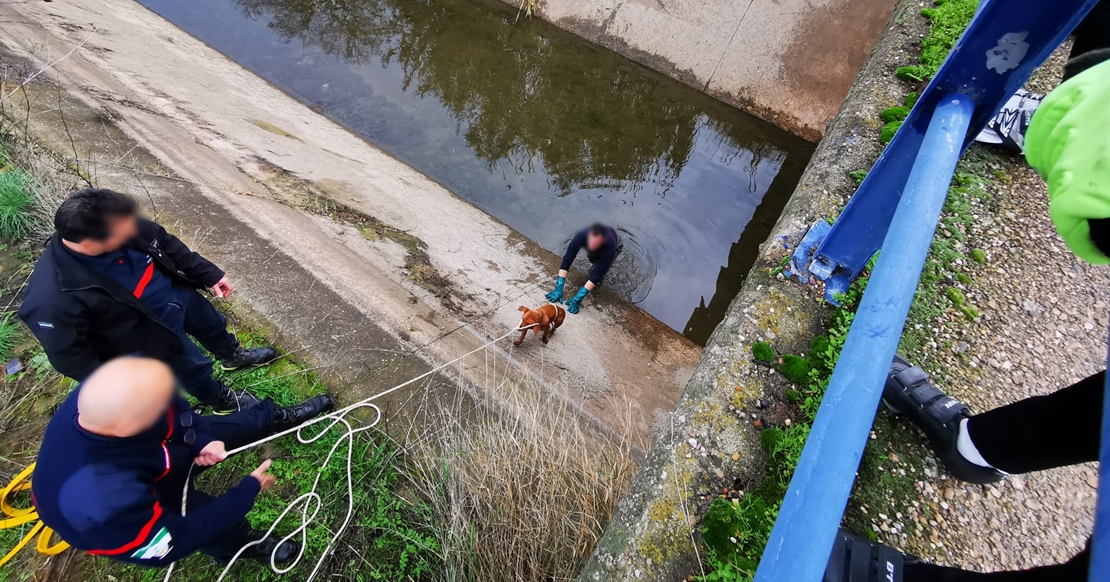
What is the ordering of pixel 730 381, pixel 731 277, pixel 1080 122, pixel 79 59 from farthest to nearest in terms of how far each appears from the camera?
pixel 79 59 < pixel 731 277 < pixel 730 381 < pixel 1080 122

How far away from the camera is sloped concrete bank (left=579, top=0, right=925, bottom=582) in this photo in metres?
2.05

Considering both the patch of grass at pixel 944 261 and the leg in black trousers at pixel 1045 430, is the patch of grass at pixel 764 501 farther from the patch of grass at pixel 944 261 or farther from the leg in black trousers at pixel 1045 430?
the leg in black trousers at pixel 1045 430

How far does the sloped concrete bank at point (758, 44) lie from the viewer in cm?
794

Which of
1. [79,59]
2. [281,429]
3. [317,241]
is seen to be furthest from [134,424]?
[79,59]

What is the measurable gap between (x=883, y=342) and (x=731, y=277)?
5.49 metres

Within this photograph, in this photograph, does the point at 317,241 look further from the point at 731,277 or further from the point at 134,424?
the point at 731,277

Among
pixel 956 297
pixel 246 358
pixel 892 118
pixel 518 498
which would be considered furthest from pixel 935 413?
pixel 246 358

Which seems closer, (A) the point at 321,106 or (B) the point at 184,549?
(B) the point at 184,549

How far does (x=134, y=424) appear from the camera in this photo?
1.82 meters

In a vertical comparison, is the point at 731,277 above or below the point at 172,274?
above

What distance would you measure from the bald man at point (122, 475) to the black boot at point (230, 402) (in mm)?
1024

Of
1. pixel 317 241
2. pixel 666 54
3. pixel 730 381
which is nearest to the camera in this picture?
pixel 730 381

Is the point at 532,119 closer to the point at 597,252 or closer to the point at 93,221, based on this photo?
the point at 597,252

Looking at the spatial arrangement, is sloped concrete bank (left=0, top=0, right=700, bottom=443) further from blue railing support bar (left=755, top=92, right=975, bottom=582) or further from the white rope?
blue railing support bar (left=755, top=92, right=975, bottom=582)
